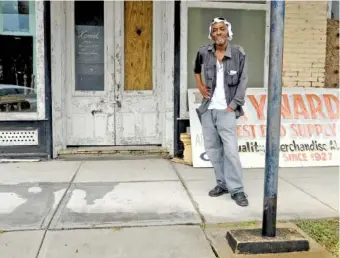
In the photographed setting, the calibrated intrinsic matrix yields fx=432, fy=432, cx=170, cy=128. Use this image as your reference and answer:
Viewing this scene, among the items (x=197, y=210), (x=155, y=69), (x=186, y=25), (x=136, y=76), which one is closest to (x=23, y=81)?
(x=136, y=76)

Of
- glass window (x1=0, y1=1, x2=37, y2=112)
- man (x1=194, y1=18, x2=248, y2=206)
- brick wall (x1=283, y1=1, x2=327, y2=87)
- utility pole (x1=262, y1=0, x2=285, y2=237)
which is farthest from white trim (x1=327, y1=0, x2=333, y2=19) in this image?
glass window (x1=0, y1=1, x2=37, y2=112)

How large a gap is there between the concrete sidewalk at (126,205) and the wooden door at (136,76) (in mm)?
754

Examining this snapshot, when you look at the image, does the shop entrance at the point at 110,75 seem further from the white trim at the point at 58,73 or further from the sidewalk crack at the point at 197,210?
the sidewalk crack at the point at 197,210

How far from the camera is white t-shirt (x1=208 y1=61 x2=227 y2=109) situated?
4.42 meters

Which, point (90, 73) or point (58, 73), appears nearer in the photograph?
point (58, 73)

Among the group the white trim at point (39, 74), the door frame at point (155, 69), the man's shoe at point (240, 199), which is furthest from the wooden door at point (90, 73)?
the man's shoe at point (240, 199)

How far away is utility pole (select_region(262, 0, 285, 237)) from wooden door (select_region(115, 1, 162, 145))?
372cm

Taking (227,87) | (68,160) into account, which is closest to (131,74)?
(68,160)

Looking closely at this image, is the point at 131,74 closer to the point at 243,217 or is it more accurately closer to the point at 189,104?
the point at 189,104

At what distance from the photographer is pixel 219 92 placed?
445 centimetres

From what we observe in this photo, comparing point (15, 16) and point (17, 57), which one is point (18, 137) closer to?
point (17, 57)

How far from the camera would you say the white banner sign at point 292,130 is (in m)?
6.21

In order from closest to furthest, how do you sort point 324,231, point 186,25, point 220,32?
point 324,231
point 220,32
point 186,25

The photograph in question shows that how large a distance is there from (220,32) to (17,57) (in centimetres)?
342
